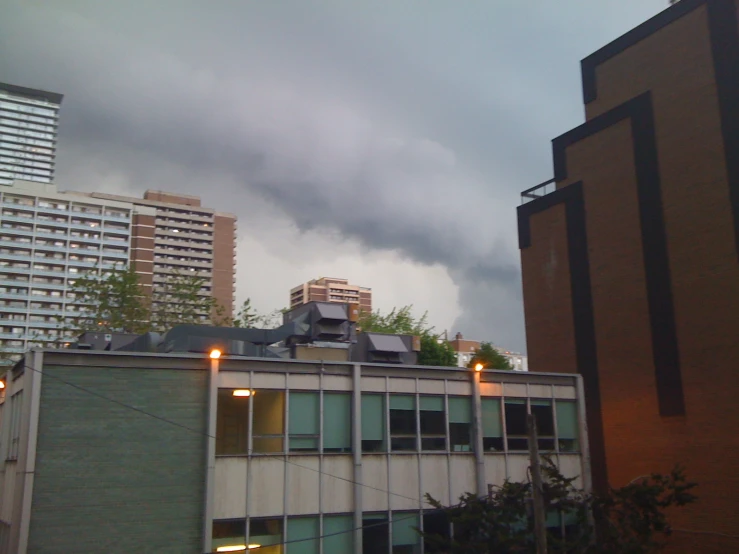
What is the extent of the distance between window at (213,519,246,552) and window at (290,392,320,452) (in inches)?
109

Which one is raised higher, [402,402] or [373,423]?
[402,402]

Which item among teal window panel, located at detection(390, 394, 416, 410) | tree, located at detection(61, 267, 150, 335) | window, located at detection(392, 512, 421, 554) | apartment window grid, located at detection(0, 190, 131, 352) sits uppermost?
apartment window grid, located at detection(0, 190, 131, 352)

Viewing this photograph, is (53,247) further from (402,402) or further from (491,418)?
(491,418)

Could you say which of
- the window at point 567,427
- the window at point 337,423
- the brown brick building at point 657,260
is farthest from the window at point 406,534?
the brown brick building at point 657,260

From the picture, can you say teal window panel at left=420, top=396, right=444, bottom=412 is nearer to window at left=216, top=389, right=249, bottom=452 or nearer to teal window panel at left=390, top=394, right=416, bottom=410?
teal window panel at left=390, top=394, right=416, bottom=410

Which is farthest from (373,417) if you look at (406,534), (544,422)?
(544,422)

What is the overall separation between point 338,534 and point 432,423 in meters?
5.12

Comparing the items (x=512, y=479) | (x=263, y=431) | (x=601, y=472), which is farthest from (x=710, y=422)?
(x=263, y=431)

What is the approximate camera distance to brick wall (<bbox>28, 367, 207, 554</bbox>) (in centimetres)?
1875

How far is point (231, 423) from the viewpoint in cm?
2156

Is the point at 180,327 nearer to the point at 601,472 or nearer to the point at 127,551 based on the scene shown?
the point at 127,551

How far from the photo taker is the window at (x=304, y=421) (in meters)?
22.4

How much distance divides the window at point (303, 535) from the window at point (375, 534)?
171 cm

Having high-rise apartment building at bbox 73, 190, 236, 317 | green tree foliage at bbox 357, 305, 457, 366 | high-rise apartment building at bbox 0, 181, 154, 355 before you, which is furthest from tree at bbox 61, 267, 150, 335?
high-rise apartment building at bbox 73, 190, 236, 317
